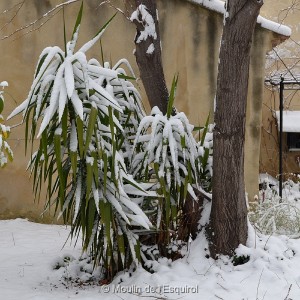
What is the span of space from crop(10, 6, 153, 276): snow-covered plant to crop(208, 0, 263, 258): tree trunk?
599 mm

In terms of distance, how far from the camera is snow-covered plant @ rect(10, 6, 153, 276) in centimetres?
333

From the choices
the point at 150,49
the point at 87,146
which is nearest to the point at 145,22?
the point at 150,49

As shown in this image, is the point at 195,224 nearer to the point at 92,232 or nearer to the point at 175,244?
the point at 175,244

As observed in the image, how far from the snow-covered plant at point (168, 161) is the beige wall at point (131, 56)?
9.71ft

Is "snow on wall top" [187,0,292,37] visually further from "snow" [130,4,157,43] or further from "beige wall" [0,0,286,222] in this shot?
"snow" [130,4,157,43]

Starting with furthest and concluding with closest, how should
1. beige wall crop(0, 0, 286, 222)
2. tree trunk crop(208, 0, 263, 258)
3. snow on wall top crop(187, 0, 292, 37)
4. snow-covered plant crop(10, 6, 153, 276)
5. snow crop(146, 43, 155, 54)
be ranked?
beige wall crop(0, 0, 286, 222) < snow on wall top crop(187, 0, 292, 37) < snow crop(146, 43, 155, 54) < tree trunk crop(208, 0, 263, 258) < snow-covered plant crop(10, 6, 153, 276)

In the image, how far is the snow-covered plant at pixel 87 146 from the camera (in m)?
3.33

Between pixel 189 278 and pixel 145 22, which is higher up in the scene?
pixel 145 22

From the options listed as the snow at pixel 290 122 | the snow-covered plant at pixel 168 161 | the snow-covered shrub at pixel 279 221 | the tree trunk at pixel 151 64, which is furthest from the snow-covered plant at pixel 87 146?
the snow at pixel 290 122

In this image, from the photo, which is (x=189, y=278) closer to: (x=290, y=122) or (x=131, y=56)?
(x=131, y=56)

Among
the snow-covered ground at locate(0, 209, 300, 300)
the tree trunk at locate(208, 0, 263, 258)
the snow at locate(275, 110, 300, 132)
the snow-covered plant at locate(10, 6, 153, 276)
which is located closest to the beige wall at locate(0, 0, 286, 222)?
the snow-covered ground at locate(0, 209, 300, 300)

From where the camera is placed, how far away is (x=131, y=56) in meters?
6.97

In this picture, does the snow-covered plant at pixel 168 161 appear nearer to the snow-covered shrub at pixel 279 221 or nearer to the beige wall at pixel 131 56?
the snow-covered shrub at pixel 279 221

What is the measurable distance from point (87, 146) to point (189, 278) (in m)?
1.25
